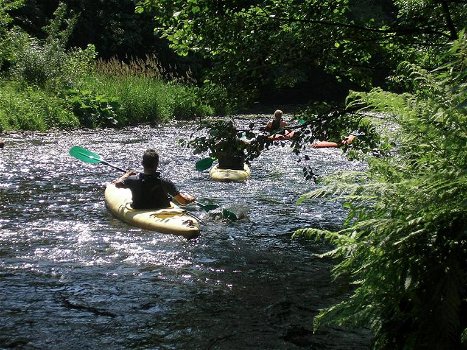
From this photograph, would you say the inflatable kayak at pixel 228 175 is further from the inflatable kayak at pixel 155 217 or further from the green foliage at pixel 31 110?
the green foliage at pixel 31 110

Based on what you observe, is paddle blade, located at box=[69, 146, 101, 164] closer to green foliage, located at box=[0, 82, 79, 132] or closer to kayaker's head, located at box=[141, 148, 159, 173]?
kayaker's head, located at box=[141, 148, 159, 173]

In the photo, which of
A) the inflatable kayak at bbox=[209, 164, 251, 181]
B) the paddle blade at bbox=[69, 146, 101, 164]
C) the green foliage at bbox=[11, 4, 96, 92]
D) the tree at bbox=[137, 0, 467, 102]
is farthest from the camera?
the green foliage at bbox=[11, 4, 96, 92]

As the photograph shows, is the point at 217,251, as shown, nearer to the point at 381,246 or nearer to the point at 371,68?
the point at 371,68

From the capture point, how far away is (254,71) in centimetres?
492

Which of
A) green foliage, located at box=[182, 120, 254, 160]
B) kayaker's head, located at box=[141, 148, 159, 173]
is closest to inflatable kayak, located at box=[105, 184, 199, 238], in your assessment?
kayaker's head, located at box=[141, 148, 159, 173]

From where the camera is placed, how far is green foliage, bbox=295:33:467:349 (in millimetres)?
2090

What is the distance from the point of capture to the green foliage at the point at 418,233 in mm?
2090

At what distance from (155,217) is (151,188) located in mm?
391

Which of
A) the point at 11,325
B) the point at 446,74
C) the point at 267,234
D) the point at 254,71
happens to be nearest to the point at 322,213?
the point at 267,234

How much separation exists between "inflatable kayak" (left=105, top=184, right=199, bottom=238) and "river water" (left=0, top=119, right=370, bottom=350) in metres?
0.11

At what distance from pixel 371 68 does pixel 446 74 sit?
10.5ft

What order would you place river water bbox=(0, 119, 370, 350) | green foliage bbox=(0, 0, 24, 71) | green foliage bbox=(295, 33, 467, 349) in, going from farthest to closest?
green foliage bbox=(0, 0, 24, 71)
river water bbox=(0, 119, 370, 350)
green foliage bbox=(295, 33, 467, 349)

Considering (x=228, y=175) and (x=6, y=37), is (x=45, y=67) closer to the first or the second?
(x=6, y=37)

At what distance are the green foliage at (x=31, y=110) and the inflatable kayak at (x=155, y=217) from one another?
765cm
